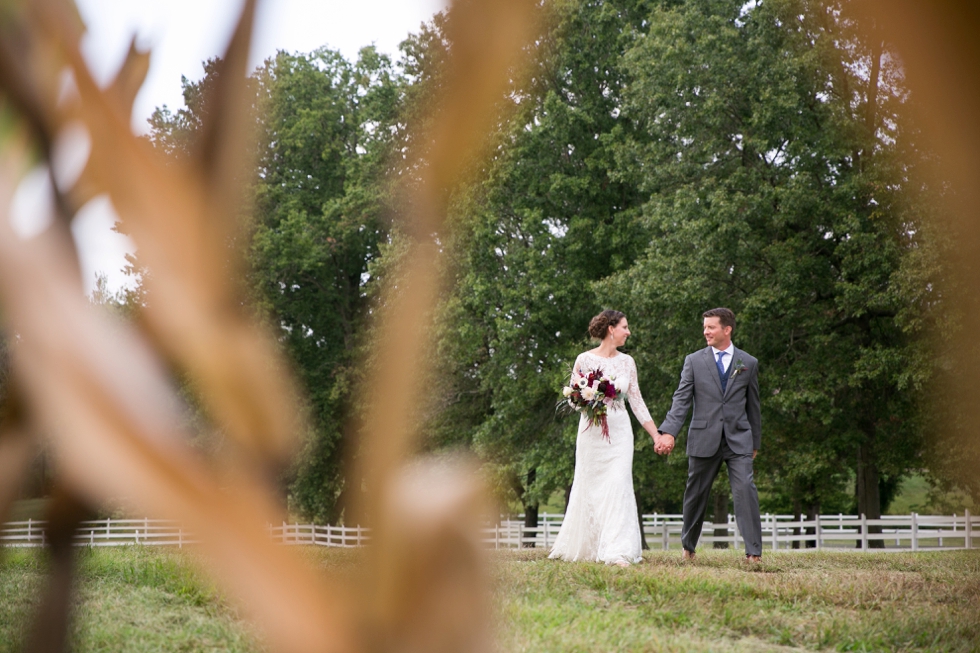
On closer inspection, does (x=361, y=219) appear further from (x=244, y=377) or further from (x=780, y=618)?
(x=780, y=618)

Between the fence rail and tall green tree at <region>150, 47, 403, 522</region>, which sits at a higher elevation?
tall green tree at <region>150, 47, 403, 522</region>

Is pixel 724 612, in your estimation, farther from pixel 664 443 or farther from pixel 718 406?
pixel 718 406

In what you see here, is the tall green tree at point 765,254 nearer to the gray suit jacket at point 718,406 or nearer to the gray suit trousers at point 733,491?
the gray suit jacket at point 718,406

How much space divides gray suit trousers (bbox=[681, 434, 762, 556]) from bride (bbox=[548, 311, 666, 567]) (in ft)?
1.65

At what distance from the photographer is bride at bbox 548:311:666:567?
855 cm

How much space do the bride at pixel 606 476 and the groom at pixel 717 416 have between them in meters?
0.47

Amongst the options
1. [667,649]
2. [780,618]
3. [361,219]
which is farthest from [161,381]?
[780,618]

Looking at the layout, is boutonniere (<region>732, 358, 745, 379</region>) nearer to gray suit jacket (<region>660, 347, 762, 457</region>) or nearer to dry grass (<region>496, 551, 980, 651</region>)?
gray suit jacket (<region>660, 347, 762, 457</region>)

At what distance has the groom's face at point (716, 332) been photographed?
859 centimetres

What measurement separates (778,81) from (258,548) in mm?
19291

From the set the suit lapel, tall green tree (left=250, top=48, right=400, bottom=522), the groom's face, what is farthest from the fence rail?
the groom's face

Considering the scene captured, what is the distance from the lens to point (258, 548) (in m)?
0.23

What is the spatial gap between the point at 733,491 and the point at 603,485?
1.23 meters

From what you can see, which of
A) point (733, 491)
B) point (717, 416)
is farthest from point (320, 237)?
point (717, 416)
